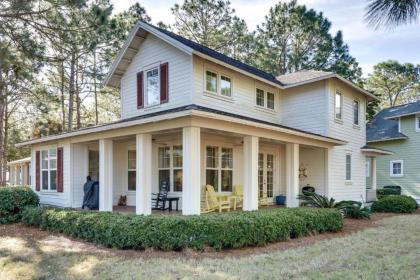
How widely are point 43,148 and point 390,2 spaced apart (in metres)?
13.6

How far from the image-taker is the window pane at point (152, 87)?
12.6 metres

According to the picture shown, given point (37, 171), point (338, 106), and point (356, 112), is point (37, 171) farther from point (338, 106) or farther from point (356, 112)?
point (356, 112)

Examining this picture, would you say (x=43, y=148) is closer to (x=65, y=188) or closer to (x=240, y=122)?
(x=65, y=188)

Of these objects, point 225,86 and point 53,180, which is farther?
point 53,180

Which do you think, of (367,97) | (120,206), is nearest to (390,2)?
(120,206)

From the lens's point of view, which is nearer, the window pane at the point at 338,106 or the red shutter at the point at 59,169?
the red shutter at the point at 59,169

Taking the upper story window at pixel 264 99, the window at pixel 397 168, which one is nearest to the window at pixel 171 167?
the upper story window at pixel 264 99

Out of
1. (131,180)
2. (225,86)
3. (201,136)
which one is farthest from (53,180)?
(225,86)

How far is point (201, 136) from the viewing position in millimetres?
12227

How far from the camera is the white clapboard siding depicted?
11.5 meters

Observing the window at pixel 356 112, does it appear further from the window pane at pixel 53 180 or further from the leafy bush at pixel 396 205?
the window pane at pixel 53 180

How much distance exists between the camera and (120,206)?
13.8 metres

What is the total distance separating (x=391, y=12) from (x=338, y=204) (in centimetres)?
854

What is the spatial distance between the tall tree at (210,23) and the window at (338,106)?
14.2 metres
